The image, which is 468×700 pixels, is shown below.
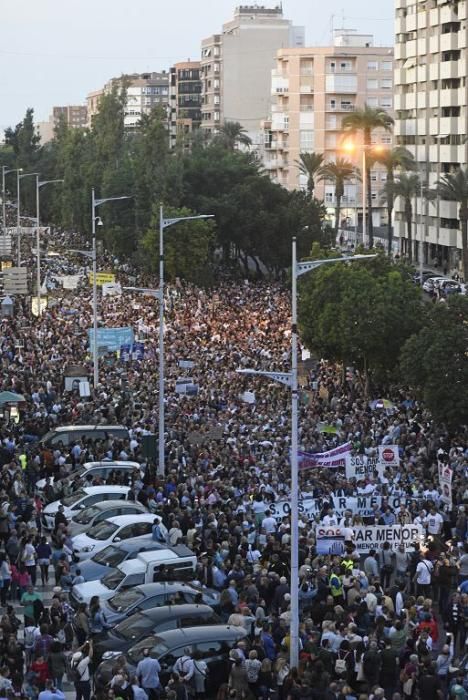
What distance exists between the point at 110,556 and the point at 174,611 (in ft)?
13.6

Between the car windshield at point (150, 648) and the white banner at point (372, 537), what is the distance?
5.35 metres

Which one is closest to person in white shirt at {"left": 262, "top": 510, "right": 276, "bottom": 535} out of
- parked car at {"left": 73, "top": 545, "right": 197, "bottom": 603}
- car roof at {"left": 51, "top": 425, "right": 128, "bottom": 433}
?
parked car at {"left": 73, "top": 545, "right": 197, "bottom": 603}

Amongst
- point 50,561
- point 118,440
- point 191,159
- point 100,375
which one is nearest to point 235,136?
point 191,159

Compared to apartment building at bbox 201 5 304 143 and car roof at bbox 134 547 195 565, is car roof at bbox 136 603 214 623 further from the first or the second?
apartment building at bbox 201 5 304 143

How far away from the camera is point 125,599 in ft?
71.5

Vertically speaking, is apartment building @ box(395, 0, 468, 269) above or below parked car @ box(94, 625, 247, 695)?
above

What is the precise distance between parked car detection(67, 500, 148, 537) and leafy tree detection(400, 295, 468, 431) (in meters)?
10.8

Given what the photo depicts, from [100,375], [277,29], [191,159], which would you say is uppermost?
[277,29]

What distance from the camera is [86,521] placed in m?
27.1

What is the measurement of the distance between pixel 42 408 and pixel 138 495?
33.4 feet

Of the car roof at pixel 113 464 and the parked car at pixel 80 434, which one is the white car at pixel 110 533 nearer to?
the car roof at pixel 113 464

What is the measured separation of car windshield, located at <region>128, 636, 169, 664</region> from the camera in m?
19.2

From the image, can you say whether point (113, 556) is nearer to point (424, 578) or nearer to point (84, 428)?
point (424, 578)

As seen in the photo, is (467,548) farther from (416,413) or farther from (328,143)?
(328,143)
